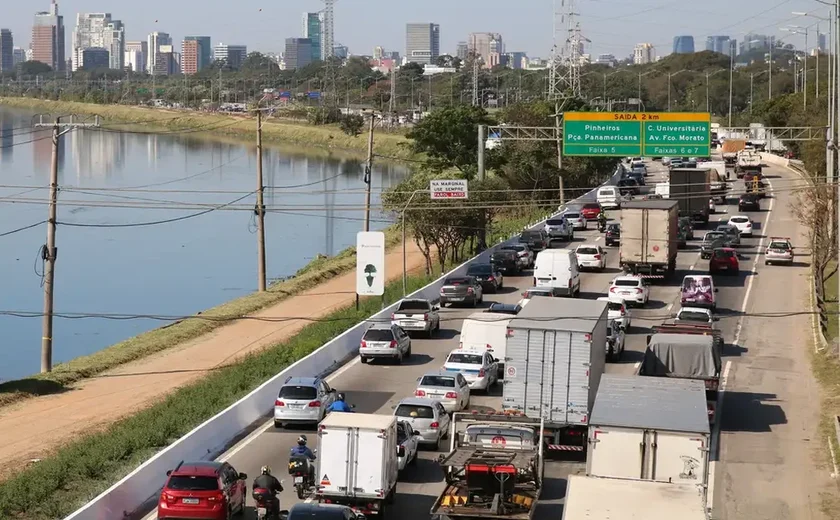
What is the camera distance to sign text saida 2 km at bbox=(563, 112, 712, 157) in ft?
163

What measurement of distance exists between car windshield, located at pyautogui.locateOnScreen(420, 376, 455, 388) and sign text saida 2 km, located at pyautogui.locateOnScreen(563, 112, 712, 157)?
2262cm

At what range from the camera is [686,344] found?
2906cm

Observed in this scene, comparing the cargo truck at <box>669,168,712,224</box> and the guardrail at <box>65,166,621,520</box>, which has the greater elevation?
the cargo truck at <box>669,168,712,224</box>

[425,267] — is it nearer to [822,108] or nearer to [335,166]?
[822,108]

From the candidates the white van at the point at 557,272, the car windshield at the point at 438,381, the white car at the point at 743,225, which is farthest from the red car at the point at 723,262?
the car windshield at the point at 438,381

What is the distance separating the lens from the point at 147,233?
299 feet

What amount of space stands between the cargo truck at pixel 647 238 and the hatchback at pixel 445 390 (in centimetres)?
2157

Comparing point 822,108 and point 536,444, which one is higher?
point 822,108

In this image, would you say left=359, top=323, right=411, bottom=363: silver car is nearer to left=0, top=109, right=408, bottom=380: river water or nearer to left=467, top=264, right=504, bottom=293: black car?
left=0, top=109, right=408, bottom=380: river water

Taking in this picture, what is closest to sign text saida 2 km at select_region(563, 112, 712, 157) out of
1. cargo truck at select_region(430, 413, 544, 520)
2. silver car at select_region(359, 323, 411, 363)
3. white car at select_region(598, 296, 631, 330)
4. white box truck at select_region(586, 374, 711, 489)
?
A: white car at select_region(598, 296, 631, 330)

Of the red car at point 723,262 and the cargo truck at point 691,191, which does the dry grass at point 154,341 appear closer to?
the cargo truck at point 691,191

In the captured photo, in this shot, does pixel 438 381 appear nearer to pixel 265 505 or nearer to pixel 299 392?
pixel 299 392

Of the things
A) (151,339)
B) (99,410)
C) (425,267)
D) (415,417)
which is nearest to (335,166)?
(425,267)

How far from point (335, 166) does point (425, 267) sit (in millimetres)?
74719
